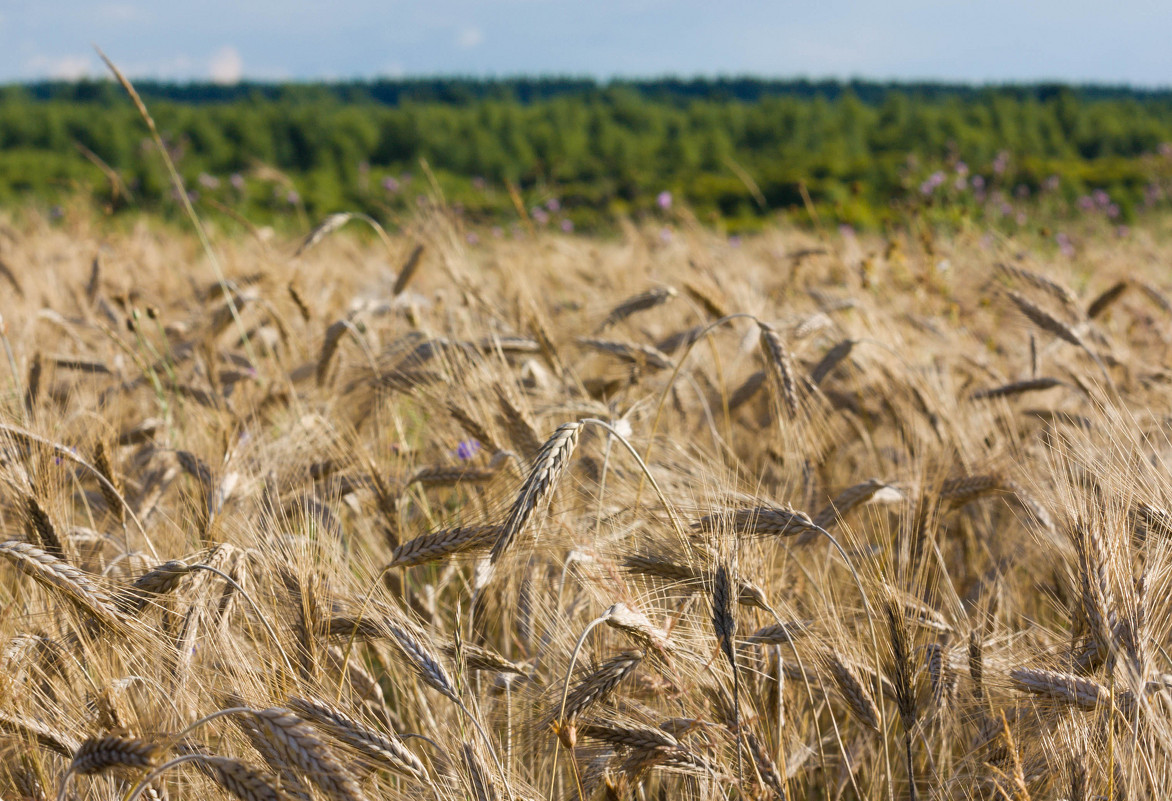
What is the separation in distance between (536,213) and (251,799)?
6.85 metres

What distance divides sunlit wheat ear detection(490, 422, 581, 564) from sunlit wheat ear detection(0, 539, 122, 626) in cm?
53

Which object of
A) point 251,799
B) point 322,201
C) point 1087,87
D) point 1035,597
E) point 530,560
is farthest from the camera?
point 1087,87

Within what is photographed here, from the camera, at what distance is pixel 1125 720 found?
943 mm

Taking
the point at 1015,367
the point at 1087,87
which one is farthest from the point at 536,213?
the point at 1087,87

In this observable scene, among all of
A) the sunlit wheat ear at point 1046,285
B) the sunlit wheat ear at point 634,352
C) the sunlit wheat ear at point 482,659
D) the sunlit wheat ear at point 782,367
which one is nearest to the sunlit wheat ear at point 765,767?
the sunlit wheat ear at point 482,659

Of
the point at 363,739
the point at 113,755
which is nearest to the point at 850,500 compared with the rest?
the point at 363,739

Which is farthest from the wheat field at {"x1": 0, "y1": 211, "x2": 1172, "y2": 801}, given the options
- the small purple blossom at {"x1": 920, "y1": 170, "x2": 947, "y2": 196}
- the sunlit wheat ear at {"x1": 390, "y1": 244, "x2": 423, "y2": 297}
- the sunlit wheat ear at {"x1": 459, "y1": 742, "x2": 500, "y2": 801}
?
the small purple blossom at {"x1": 920, "y1": 170, "x2": 947, "y2": 196}

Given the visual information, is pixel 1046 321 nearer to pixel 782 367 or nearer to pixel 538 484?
pixel 782 367

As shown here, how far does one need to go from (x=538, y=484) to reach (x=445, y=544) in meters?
0.27

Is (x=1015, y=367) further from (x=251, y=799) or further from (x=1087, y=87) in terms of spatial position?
(x=1087, y=87)

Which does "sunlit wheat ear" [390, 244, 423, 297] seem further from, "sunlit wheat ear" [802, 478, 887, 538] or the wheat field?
"sunlit wheat ear" [802, 478, 887, 538]

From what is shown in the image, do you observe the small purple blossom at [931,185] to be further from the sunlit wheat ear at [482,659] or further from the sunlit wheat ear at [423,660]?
the sunlit wheat ear at [423,660]

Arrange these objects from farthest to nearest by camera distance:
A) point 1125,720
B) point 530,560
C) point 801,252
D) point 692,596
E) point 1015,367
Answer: point 801,252 → point 1015,367 → point 530,560 → point 692,596 → point 1125,720

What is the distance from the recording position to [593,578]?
4.02ft
